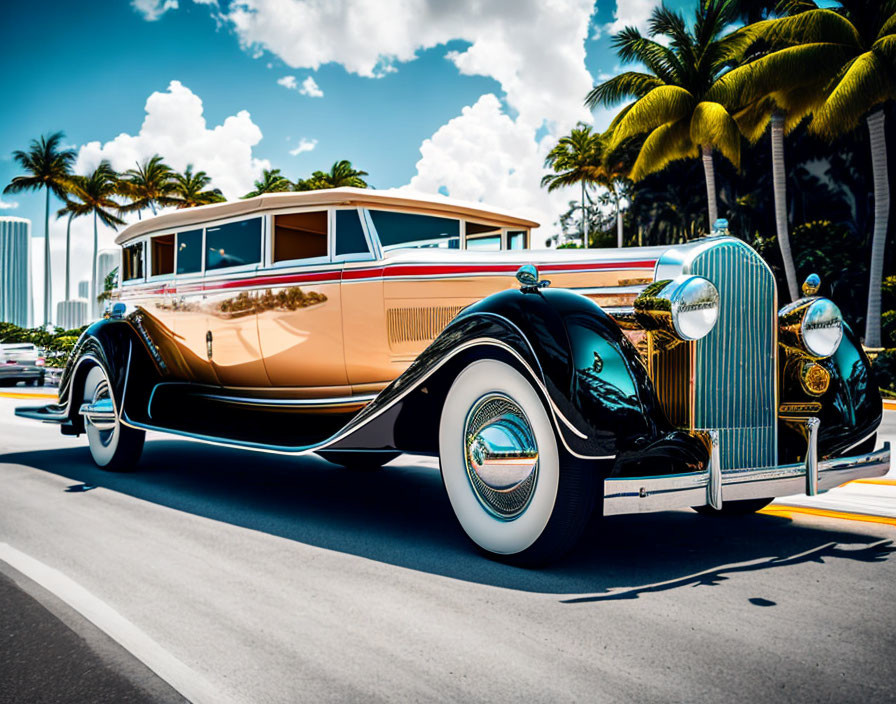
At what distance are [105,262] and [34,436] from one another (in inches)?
6068

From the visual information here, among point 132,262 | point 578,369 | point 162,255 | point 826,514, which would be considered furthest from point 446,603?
point 132,262

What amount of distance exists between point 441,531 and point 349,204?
78.6 inches

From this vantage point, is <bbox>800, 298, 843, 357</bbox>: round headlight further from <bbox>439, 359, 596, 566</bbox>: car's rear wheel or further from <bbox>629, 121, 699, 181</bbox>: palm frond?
<bbox>629, 121, 699, 181</bbox>: palm frond

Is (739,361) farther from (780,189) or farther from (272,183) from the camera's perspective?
(272,183)

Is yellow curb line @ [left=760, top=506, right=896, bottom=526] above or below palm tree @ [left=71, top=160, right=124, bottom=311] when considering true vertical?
below

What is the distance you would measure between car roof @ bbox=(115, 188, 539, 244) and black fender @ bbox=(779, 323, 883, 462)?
217 centimetres

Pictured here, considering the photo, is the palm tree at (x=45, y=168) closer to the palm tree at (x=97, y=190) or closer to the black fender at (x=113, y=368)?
the palm tree at (x=97, y=190)

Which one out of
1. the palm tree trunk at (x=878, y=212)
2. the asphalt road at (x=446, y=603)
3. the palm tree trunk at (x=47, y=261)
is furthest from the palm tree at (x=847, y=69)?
the palm tree trunk at (x=47, y=261)

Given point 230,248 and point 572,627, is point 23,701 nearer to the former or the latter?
point 572,627

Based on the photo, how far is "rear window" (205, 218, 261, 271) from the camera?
4676 mm

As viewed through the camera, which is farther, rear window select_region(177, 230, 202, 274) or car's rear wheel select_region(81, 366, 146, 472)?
car's rear wheel select_region(81, 366, 146, 472)

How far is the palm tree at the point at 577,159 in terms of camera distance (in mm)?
35625

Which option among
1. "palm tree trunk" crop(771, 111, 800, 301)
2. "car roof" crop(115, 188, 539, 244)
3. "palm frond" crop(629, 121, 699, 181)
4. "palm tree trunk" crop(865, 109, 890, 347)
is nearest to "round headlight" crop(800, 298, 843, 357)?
"car roof" crop(115, 188, 539, 244)

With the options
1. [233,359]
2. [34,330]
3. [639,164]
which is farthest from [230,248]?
[34,330]
